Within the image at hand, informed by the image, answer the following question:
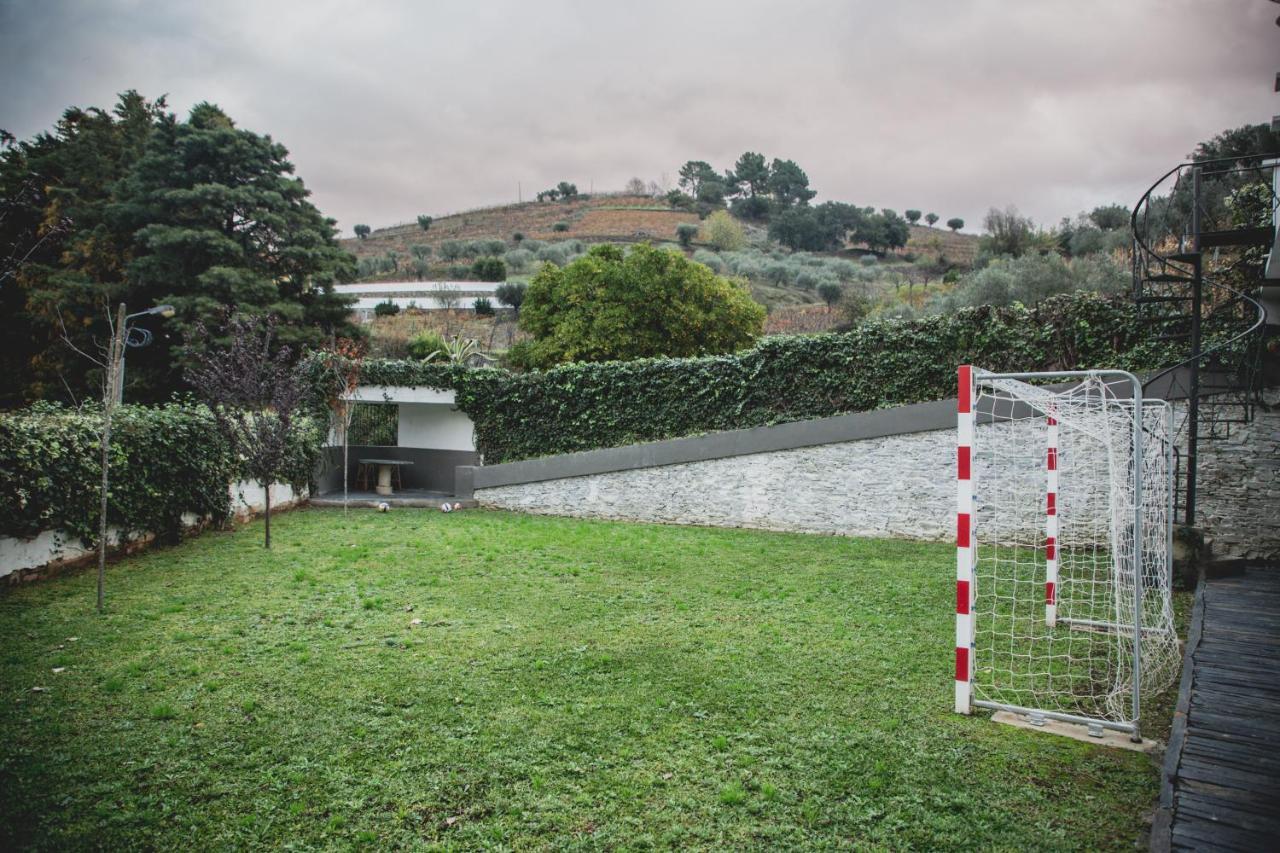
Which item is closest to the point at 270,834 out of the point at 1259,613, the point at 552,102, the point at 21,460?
the point at 21,460

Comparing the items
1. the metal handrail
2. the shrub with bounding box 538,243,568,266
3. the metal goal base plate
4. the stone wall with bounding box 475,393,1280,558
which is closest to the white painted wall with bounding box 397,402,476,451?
the stone wall with bounding box 475,393,1280,558

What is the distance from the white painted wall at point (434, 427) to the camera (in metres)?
18.7

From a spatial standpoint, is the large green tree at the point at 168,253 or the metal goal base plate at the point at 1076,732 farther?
the large green tree at the point at 168,253

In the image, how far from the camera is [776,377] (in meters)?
13.3

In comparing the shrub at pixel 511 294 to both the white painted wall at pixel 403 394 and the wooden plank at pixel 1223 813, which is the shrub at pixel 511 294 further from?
the wooden plank at pixel 1223 813

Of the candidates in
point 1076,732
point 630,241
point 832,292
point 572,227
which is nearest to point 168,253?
point 1076,732

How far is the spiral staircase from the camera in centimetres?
860

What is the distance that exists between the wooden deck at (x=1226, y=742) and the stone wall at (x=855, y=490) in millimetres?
3401

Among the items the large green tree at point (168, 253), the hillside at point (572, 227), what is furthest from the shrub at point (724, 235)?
the large green tree at point (168, 253)

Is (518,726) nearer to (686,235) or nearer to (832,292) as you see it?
(832,292)

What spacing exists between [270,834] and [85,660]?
384cm

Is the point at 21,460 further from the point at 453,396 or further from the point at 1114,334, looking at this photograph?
the point at 1114,334

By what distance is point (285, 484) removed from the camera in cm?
1562

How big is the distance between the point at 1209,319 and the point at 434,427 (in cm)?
1693
